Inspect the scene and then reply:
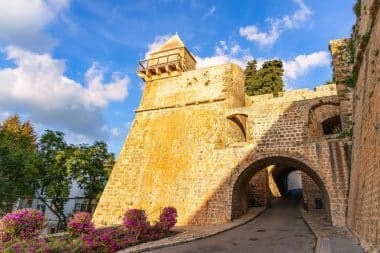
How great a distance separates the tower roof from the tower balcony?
59.0 inches

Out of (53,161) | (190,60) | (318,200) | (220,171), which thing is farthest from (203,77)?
(53,161)

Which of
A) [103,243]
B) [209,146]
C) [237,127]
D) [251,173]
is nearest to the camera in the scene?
[103,243]

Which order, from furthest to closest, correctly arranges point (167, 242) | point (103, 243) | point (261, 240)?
point (261, 240) → point (167, 242) → point (103, 243)

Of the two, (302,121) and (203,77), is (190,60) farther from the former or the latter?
(302,121)

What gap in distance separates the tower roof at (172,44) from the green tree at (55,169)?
11.1m

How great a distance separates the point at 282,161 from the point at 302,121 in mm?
2590

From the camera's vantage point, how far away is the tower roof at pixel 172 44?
22.7 m

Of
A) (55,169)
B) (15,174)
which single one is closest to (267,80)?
(55,169)

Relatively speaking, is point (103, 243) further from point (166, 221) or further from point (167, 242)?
point (166, 221)

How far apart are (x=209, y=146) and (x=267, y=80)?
19.3 metres

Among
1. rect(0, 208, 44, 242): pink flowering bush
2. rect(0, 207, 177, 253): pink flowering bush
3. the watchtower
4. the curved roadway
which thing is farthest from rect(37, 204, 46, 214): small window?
the curved roadway

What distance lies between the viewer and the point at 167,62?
21.1 m

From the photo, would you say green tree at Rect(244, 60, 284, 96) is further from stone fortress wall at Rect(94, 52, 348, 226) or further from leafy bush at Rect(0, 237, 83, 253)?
leafy bush at Rect(0, 237, 83, 253)

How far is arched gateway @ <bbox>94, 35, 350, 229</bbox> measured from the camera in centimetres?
1386
